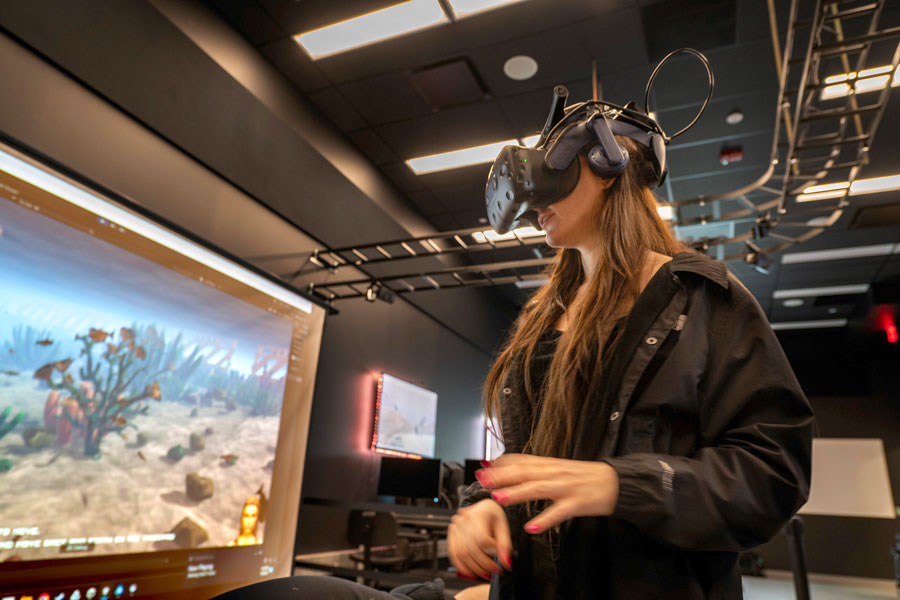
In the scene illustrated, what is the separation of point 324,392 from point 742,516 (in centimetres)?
A: 413

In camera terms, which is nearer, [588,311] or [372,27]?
[588,311]

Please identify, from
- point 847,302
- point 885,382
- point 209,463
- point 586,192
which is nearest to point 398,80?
point 209,463

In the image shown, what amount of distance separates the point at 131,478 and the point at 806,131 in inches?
188

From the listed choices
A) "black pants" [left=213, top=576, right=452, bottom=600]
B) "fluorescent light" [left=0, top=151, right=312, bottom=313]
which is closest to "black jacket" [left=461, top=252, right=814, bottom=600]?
"black pants" [left=213, top=576, right=452, bottom=600]

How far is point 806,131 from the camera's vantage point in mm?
4043

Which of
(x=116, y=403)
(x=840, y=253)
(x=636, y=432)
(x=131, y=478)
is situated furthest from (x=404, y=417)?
(x=840, y=253)

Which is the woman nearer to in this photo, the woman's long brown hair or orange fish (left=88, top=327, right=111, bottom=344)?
the woman's long brown hair

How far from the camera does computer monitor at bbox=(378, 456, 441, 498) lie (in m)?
4.64

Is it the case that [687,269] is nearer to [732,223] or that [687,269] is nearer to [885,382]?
[732,223]

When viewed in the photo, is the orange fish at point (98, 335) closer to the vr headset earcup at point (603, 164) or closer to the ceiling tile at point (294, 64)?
the vr headset earcup at point (603, 164)

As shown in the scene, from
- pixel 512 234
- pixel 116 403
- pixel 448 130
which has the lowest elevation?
pixel 116 403

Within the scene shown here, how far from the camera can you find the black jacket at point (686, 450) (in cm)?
55

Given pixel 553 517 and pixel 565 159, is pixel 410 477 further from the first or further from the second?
pixel 553 517

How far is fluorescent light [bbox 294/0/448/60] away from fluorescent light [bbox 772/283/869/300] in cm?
665
